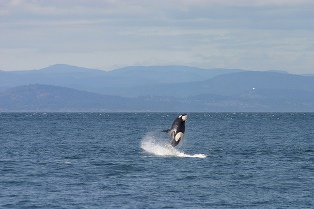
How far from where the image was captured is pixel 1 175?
54.0 m

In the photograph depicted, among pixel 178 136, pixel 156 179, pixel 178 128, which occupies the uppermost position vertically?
pixel 178 128

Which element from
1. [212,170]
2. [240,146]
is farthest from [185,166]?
[240,146]

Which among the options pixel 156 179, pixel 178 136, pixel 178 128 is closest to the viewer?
pixel 156 179

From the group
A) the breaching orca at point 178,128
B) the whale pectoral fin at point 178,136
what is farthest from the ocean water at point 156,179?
the breaching orca at point 178,128

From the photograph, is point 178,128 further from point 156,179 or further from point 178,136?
point 156,179

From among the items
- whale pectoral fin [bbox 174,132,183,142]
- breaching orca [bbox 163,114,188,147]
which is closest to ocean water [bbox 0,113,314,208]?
whale pectoral fin [bbox 174,132,183,142]

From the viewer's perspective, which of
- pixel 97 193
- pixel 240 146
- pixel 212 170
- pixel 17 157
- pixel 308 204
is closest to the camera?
pixel 308 204

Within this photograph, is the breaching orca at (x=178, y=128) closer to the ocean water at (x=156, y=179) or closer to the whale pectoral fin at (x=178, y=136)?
the whale pectoral fin at (x=178, y=136)

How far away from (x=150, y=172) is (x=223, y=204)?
13.8 metres

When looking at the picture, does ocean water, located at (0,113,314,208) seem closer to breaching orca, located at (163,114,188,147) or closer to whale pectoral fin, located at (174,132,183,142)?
whale pectoral fin, located at (174,132,183,142)

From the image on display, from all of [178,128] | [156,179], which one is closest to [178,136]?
[178,128]

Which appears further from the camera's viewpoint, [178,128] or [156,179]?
[178,128]

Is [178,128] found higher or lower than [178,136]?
higher

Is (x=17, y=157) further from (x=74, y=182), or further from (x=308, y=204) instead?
(x=308, y=204)
